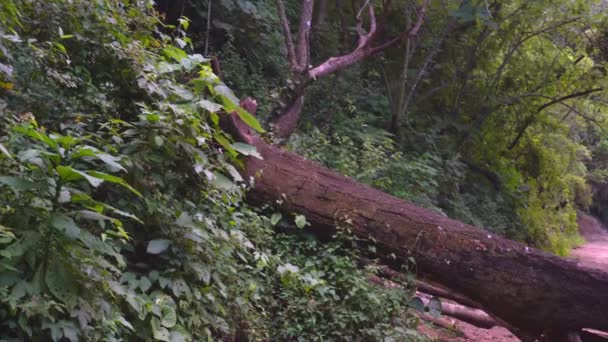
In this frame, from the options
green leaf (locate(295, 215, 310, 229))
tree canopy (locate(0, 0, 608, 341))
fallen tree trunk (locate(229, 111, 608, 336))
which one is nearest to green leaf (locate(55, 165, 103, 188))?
tree canopy (locate(0, 0, 608, 341))

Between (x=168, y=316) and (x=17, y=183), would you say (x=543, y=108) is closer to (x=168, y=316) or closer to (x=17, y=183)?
(x=168, y=316)

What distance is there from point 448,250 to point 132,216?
300 centimetres

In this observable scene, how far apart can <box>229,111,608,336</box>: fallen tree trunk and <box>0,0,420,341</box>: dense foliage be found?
0.27 meters

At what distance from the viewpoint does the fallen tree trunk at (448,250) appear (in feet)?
14.6

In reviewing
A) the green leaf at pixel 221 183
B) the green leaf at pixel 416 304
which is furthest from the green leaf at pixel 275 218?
the green leaf at pixel 416 304

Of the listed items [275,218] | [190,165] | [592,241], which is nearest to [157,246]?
[190,165]

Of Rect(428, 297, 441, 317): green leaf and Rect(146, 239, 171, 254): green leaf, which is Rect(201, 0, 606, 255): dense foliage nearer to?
Rect(428, 297, 441, 317): green leaf

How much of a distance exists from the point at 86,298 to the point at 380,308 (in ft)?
8.44

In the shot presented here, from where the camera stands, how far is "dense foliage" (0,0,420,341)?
2.18 metres

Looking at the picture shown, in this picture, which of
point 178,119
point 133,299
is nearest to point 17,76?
point 178,119

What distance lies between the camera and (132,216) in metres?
2.37

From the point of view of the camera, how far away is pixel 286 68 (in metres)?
9.13

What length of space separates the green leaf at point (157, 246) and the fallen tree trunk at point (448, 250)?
1489 millimetres

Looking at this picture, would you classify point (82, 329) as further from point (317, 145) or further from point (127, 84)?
point (317, 145)
